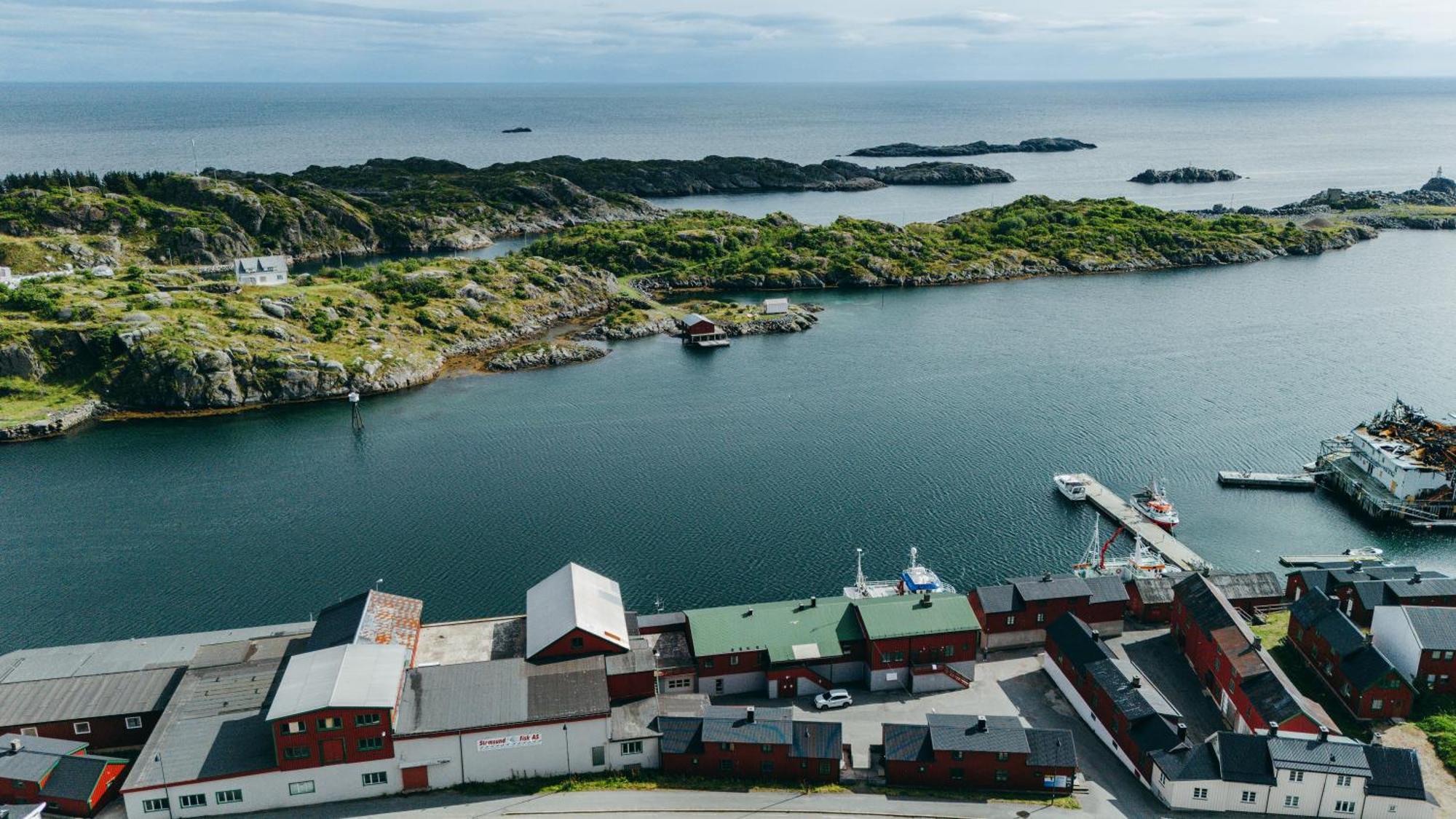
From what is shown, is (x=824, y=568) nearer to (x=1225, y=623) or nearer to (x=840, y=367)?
(x=1225, y=623)

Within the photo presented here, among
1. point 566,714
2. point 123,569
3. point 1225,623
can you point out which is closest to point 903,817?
point 566,714

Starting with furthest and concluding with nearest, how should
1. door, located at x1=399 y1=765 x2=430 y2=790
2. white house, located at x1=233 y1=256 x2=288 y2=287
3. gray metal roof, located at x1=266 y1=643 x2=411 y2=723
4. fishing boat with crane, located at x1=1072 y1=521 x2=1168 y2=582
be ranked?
white house, located at x1=233 y1=256 x2=288 y2=287 < fishing boat with crane, located at x1=1072 y1=521 x2=1168 y2=582 < door, located at x1=399 y1=765 x2=430 y2=790 < gray metal roof, located at x1=266 y1=643 x2=411 y2=723

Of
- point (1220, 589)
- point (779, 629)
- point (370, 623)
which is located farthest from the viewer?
point (1220, 589)

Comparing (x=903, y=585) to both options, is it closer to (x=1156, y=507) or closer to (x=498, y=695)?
(x=1156, y=507)

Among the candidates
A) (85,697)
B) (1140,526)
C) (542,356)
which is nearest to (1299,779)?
(1140,526)

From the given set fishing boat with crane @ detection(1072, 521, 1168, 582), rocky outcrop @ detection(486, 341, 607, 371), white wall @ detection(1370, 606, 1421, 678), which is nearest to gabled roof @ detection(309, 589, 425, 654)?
fishing boat with crane @ detection(1072, 521, 1168, 582)

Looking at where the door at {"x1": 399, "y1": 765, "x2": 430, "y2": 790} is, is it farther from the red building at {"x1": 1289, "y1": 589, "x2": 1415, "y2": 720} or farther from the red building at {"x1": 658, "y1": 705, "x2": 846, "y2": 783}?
the red building at {"x1": 1289, "y1": 589, "x2": 1415, "y2": 720}
